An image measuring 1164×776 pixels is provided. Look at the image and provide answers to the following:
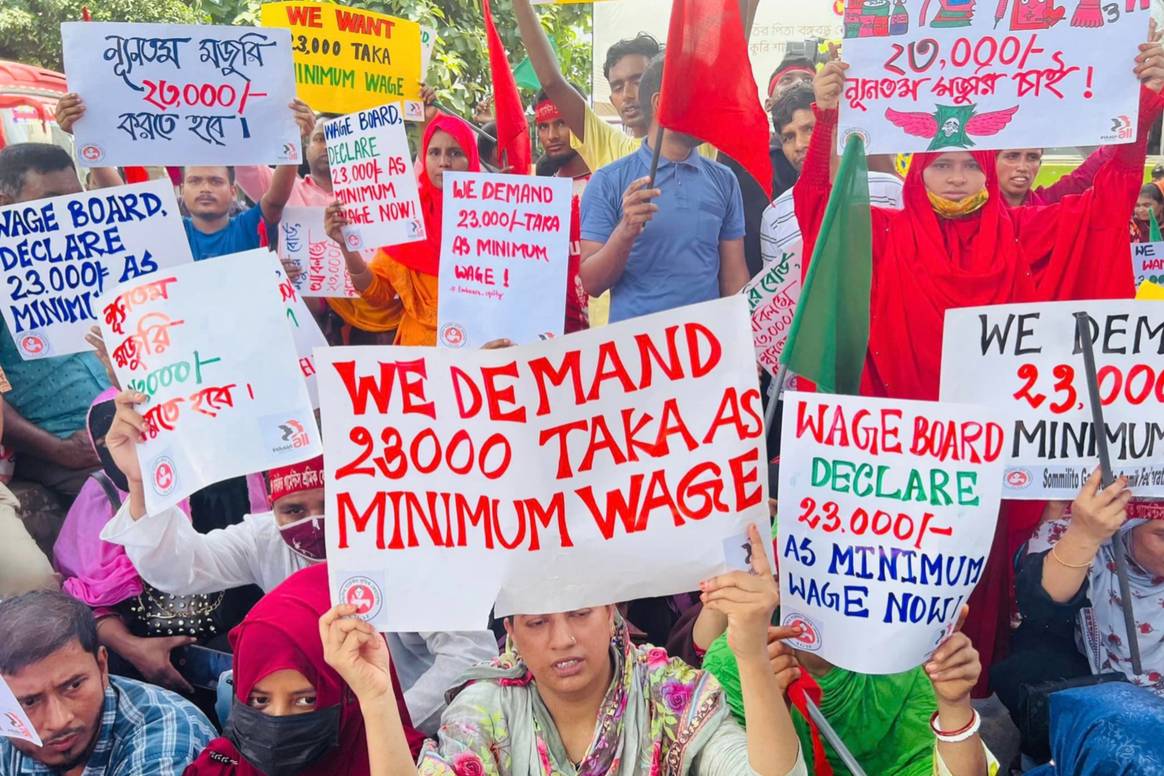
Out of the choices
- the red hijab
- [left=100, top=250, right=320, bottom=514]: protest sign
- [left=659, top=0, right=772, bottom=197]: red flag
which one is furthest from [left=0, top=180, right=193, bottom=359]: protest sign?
[left=659, top=0, right=772, bottom=197]: red flag

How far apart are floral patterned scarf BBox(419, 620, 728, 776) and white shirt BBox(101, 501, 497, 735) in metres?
0.47

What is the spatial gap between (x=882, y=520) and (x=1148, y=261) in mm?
3454

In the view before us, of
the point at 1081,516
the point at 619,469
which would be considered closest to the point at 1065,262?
the point at 1081,516

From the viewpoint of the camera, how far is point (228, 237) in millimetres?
4844

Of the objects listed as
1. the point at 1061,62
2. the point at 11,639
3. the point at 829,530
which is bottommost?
the point at 11,639

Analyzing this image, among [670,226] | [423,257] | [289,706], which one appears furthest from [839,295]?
[423,257]

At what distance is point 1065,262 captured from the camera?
152 inches

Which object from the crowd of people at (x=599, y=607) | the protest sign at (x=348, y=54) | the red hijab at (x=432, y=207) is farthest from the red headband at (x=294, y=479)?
the protest sign at (x=348, y=54)

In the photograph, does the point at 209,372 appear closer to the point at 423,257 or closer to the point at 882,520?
the point at 882,520

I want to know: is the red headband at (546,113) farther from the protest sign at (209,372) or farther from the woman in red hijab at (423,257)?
the protest sign at (209,372)

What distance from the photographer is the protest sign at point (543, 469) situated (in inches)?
93.8

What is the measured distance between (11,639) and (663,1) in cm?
980

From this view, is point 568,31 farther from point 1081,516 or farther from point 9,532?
point 1081,516

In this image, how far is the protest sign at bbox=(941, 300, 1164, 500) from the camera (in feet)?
9.34
